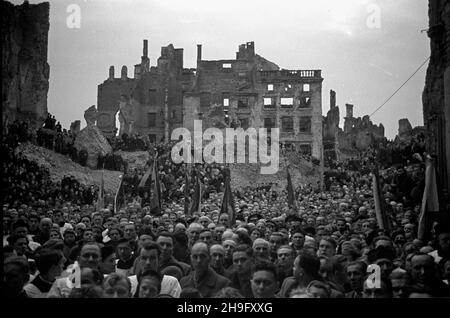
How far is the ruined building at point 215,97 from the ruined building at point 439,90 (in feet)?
80.2

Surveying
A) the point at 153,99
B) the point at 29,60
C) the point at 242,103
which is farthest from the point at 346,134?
the point at 29,60

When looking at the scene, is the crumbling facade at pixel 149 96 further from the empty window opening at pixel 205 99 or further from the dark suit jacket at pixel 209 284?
the dark suit jacket at pixel 209 284

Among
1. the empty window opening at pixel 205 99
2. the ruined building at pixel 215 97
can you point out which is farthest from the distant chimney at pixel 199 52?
the empty window opening at pixel 205 99

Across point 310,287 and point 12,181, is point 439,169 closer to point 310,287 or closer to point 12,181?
point 310,287

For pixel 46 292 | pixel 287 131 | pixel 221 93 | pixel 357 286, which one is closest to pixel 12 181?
pixel 46 292

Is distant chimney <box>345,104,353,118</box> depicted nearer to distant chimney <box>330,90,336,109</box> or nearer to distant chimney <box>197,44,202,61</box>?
distant chimney <box>330,90,336,109</box>

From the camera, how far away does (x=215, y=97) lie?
43188mm

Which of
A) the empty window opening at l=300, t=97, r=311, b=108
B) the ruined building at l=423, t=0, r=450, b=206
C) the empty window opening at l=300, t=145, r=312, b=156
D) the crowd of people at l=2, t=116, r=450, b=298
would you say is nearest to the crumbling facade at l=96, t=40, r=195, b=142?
the empty window opening at l=300, t=97, r=311, b=108

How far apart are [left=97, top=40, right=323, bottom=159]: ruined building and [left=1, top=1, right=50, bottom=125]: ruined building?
13.1m

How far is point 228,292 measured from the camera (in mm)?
6367

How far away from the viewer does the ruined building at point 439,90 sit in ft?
41.4

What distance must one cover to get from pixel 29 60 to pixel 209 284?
25273mm

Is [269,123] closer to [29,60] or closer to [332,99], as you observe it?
[332,99]
